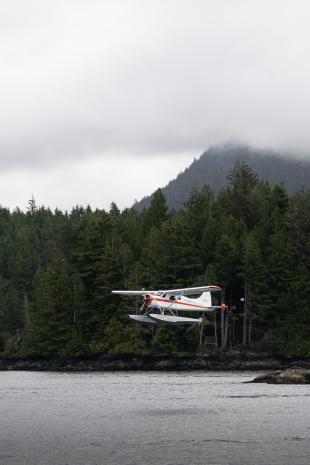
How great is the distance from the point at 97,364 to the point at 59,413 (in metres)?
50.9

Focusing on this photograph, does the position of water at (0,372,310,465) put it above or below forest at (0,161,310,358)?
below

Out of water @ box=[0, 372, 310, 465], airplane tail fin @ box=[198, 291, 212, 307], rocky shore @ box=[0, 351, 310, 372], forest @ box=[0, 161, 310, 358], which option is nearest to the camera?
water @ box=[0, 372, 310, 465]

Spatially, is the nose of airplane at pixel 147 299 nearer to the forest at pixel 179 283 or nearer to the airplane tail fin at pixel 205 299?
the airplane tail fin at pixel 205 299

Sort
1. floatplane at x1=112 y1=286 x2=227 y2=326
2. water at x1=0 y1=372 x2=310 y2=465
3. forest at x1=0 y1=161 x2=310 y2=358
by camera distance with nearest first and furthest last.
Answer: water at x1=0 y1=372 x2=310 y2=465 → floatplane at x1=112 y1=286 x2=227 y2=326 → forest at x1=0 y1=161 x2=310 y2=358

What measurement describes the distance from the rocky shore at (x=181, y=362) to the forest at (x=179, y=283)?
0.98m

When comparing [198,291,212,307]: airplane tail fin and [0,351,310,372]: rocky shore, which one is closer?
[198,291,212,307]: airplane tail fin

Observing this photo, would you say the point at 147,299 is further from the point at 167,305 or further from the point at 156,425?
the point at 156,425

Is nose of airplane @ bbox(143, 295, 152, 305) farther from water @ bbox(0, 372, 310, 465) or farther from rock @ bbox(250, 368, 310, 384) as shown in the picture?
rock @ bbox(250, 368, 310, 384)

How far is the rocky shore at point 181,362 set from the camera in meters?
85.6

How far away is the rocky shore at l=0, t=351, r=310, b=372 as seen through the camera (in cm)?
8562

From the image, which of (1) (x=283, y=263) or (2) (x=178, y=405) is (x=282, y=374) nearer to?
(2) (x=178, y=405)

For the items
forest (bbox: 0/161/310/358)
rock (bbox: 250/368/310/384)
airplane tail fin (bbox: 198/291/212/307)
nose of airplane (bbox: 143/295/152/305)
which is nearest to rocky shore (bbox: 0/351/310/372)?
forest (bbox: 0/161/310/358)

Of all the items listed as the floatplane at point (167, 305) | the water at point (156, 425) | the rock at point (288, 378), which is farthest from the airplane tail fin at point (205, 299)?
the rock at point (288, 378)

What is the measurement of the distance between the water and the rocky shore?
82.9 feet
